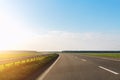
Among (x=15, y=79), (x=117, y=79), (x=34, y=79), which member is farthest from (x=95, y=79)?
(x=15, y=79)

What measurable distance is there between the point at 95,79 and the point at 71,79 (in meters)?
1.15

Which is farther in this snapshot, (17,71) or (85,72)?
(17,71)

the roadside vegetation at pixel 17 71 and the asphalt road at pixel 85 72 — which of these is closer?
the asphalt road at pixel 85 72

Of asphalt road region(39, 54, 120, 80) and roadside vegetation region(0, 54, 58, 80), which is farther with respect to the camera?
roadside vegetation region(0, 54, 58, 80)

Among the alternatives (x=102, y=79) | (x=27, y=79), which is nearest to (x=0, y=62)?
(x=27, y=79)

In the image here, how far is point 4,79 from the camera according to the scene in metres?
11.2

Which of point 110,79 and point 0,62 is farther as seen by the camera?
point 0,62

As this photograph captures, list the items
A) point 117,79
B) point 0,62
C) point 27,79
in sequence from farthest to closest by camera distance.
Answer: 1. point 0,62
2. point 27,79
3. point 117,79

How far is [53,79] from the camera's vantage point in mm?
11672

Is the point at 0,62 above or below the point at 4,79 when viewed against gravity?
above

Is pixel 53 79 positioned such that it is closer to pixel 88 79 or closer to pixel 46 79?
pixel 46 79

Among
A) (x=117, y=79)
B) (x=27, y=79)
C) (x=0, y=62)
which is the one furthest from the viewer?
(x=0, y=62)

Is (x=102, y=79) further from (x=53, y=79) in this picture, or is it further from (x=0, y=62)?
(x=0, y=62)

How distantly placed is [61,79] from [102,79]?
1.99m
